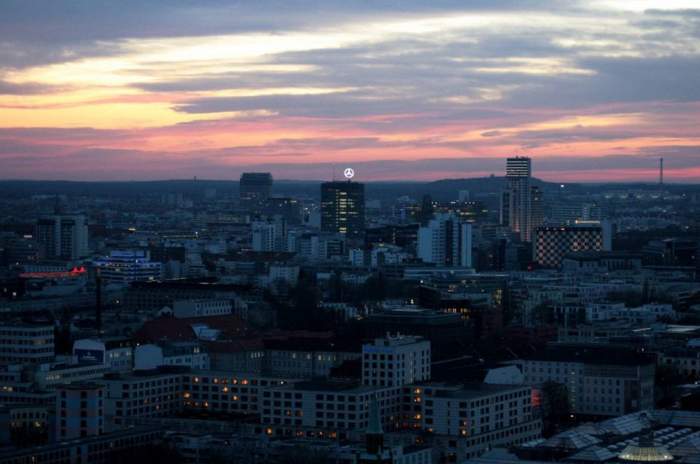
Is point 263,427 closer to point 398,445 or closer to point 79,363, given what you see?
point 398,445

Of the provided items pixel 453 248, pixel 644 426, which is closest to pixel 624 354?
pixel 644 426

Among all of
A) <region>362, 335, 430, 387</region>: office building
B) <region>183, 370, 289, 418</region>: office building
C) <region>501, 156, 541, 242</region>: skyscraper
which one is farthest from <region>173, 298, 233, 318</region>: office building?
<region>501, 156, 541, 242</region>: skyscraper

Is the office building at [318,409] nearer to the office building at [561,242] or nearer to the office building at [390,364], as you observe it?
the office building at [390,364]

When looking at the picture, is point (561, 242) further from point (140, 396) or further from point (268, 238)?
point (140, 396)

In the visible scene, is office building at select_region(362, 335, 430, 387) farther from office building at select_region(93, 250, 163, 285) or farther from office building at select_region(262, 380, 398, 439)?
office building at select_region(93, 250, 163, 285)

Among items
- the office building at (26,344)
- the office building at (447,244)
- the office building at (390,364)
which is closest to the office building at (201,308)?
the office building at (26,344)

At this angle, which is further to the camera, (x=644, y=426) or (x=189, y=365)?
(x=189, y=365)
